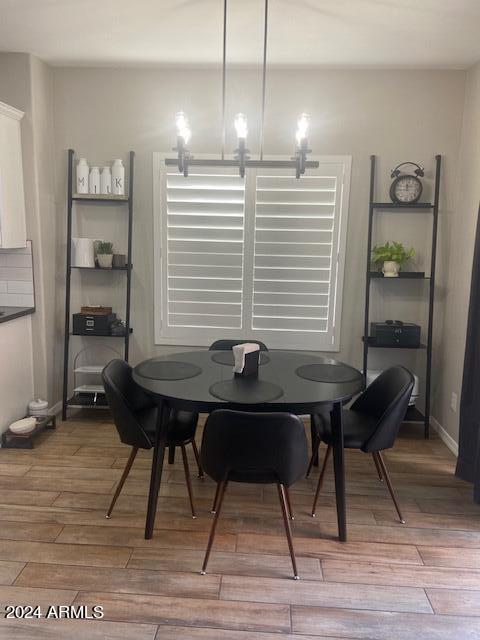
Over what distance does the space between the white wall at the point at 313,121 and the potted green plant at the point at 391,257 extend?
0.20 meters

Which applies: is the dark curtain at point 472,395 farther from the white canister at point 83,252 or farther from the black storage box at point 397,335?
the white canister at point 83,252

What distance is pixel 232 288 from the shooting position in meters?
3.70

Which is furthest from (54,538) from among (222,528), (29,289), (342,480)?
(29,289)

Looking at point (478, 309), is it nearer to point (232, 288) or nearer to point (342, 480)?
point (342, 480)

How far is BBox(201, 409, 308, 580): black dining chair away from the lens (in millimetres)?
1852

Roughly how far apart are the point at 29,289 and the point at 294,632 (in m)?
2.89

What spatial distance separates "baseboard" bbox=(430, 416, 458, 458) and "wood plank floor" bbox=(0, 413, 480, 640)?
312 mm

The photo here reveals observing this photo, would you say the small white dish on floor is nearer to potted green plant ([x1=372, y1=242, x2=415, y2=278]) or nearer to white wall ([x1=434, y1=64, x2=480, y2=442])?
potted green plant ([x1=372, y1=242, x2=415, y2=278])

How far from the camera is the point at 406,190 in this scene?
3.43 m

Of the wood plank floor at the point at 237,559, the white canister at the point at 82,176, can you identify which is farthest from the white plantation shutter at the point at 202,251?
the wood plank floor at the point at 237,559

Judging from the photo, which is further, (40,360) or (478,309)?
(40,360)

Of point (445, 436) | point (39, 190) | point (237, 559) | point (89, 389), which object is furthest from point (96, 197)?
point (445, 436)

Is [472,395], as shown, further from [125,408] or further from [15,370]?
[15,370]

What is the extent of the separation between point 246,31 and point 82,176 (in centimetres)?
160
